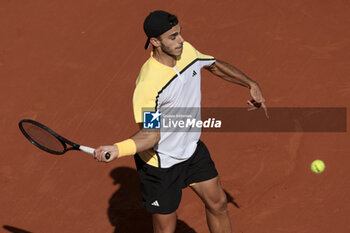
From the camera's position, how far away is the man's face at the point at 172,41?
15.6 ft

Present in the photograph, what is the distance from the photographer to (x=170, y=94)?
4.80m

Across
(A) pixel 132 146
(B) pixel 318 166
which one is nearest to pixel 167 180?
(A) pixel 132 146

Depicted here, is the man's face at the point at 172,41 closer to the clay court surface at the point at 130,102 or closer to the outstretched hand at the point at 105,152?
the outstretched hand at the point at 105,152

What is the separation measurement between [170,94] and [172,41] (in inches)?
18.6

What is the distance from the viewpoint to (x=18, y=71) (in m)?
9.00

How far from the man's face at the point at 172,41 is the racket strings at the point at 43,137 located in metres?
1.43

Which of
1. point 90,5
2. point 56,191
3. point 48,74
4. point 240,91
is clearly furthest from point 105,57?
point 56,191

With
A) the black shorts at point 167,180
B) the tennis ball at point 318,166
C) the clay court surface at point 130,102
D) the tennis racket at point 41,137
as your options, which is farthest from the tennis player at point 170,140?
the tennis ball at point 318,166

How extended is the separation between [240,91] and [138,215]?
277cm

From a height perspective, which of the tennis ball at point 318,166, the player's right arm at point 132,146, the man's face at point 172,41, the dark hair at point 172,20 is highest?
the dark hair at point 172,20

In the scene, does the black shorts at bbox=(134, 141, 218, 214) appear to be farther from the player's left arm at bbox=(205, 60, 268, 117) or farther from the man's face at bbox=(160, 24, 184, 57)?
the man's face at bbox=(160, 24, 184, 57)

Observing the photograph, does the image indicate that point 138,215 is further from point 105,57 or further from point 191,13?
point 191,13

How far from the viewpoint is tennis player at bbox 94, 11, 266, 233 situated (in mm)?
4660

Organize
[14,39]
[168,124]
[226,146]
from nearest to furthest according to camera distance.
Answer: [168,124] < [226,146] < [14,39]
